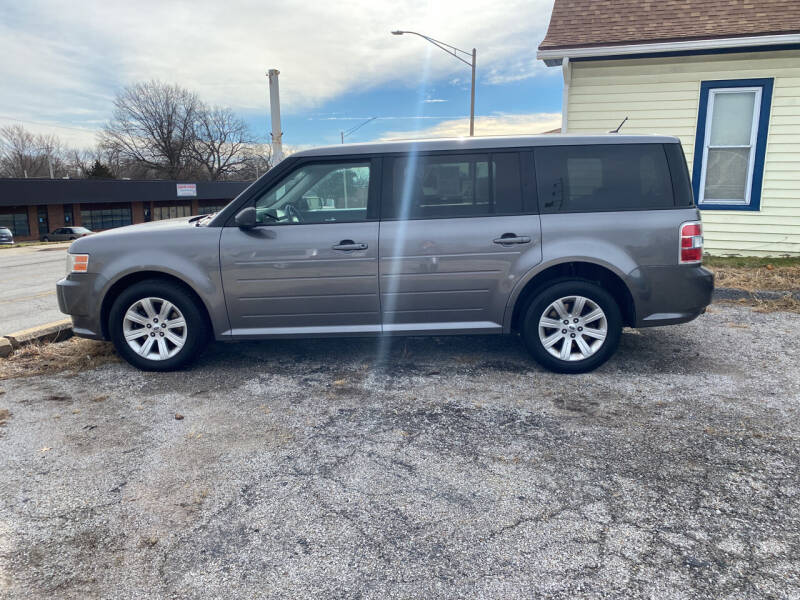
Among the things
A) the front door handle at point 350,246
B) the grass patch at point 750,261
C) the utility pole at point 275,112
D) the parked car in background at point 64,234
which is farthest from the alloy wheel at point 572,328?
the parked car in background at point 64,234

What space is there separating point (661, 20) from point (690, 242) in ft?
22.8

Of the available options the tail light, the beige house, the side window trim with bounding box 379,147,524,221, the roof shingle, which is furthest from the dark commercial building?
the tail light

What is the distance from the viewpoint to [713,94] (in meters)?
9.35

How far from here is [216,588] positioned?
2291 millimetres

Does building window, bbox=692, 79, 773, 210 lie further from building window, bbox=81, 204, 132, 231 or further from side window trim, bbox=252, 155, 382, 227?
building window, bbox=81, 204, 132, 231

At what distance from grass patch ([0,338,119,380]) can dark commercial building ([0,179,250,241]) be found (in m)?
32.1

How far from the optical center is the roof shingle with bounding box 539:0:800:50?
29.6 ft

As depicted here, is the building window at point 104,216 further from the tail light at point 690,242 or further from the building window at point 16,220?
the tail light at point 690,242

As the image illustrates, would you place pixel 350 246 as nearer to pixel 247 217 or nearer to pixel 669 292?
pixel 247 217

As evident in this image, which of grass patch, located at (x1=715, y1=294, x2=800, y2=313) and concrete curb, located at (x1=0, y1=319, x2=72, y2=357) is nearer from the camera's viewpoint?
concrete curb, located at (x1=0, y1=319, x2=72, y2=357)

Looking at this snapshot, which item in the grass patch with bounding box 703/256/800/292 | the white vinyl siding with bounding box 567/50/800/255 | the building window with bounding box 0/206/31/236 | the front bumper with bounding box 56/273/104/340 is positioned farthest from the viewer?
the building window with bounding box 0/206/31/236

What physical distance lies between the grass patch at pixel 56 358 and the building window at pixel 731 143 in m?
9.21

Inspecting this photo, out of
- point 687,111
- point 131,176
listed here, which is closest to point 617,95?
point 687,111

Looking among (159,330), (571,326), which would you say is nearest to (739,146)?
(571,326)
